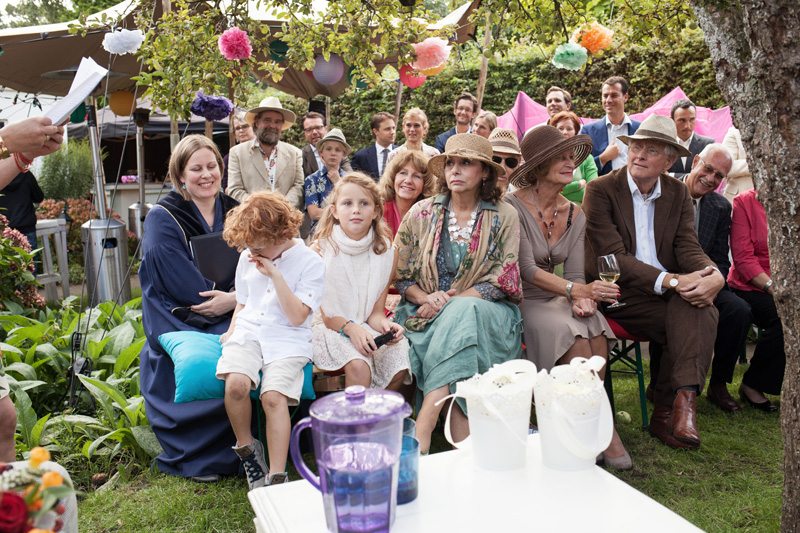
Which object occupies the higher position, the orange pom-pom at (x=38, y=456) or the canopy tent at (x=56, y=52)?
the canopy tent at (x=56, y=52)

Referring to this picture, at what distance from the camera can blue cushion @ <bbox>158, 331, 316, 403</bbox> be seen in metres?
2.94

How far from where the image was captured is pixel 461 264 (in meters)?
3.52

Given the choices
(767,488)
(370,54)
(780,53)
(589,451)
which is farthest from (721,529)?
(370,54)

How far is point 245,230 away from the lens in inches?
114

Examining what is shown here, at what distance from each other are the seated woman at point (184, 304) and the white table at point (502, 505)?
63.7 inches

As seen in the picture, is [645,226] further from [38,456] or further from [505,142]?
A: [38,456]

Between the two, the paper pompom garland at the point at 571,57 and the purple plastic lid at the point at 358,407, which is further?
the paper pompom garland at the point at 571,57

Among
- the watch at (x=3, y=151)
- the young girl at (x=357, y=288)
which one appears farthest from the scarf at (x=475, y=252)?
the watch at (x=3, y=151)

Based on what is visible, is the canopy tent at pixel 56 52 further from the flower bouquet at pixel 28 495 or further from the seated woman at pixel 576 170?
the flower bouquet at pixel 28 495

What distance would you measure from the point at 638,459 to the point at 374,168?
3733 millimetres

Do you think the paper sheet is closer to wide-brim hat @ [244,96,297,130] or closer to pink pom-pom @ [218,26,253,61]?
pink pom-pom @ [218,26,253,61]

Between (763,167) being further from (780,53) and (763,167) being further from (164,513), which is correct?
(164,513)

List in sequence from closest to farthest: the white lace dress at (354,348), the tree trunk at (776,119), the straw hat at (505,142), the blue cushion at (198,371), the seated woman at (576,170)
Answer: the tree trunk at (776,119)
the blue cushion at (198,371)
the white lace dress at (354,348)
the straw hat at (505,142)
the seated woman at (576,170)

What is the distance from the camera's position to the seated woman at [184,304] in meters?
3.16
